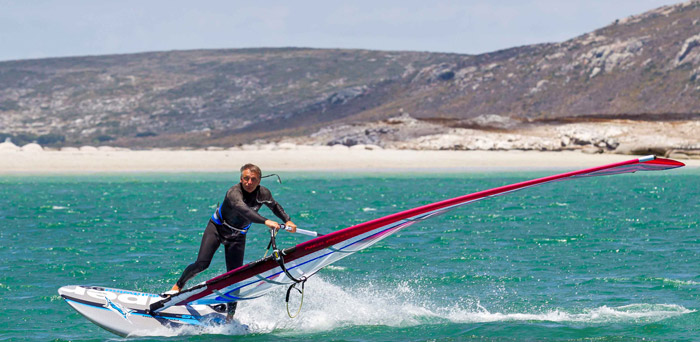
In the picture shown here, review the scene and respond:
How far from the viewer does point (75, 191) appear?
40.3m

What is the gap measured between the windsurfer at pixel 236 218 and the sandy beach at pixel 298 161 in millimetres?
43725

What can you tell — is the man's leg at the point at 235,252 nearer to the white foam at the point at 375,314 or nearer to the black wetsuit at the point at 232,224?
the black wetsuit at the point at 232,224

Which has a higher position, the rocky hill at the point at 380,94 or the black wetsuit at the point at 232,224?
the rocky hill at the point at 380,94

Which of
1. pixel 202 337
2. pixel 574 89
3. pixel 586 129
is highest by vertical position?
pixel 574 89

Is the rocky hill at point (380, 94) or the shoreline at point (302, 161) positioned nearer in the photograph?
the shoreline at point (302, 161)

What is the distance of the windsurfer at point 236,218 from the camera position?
10.3 m

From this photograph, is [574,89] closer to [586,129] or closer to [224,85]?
[586,129]

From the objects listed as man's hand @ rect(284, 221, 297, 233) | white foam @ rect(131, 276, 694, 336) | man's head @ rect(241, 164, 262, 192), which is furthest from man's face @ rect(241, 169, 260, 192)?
white foam @ rect(131, 276, 694, 336)

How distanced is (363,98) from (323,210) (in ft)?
392

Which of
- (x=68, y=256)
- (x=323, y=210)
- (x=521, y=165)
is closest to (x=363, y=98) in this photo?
(x=521, y=165)

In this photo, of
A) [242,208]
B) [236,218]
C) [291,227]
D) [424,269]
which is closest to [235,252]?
[236,218]

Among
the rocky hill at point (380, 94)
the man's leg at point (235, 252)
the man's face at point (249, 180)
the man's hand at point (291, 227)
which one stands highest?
the rocky hill at point (380, 94)

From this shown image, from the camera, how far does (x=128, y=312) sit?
11461mm

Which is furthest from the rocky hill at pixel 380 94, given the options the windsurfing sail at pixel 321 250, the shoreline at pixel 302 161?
the windsurfing sail at pixel 321 250
